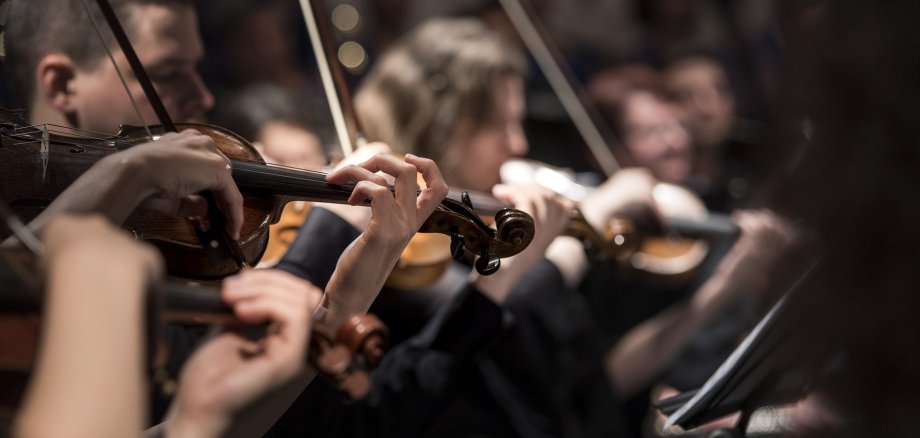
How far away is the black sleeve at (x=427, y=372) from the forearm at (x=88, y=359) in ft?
1.95

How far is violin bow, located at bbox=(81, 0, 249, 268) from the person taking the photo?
0.80 meters

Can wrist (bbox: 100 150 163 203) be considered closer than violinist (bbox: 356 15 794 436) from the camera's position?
Yes

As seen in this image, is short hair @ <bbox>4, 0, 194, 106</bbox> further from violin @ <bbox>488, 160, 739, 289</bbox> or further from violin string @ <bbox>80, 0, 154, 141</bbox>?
violin @ <bbox>488, 160, 739, 289</bbox>

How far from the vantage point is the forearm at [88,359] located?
1.75 feet

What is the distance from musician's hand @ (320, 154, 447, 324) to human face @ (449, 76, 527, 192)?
469 mm

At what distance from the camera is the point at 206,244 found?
81 cm

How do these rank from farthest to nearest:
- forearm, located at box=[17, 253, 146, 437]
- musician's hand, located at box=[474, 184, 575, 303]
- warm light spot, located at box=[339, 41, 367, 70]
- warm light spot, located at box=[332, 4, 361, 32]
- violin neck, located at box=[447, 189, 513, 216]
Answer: warm light spot, located at box=[332, 4, 361, 32] → warm light spot, located at box=[339, 41, 367, 70] → musician's hand, located at box=[474, 184, 575, 303] → violin neck, located at box=[447, 189, 513, 216] → forearm, located at box=[17, 253, 146, 437]

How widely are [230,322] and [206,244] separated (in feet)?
0.51

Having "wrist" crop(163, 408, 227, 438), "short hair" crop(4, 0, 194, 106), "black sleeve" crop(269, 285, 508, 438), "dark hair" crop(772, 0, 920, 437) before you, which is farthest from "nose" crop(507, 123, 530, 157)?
"wrist" crop(163, 408, 227, 438)

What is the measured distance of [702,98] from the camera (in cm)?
282

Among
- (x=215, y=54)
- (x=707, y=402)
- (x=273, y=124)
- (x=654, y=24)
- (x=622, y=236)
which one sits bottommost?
(x=654, y=24)

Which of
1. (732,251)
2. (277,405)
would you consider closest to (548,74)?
(732,251)

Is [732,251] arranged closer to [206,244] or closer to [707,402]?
[707,402]

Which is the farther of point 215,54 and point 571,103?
point 571,103
